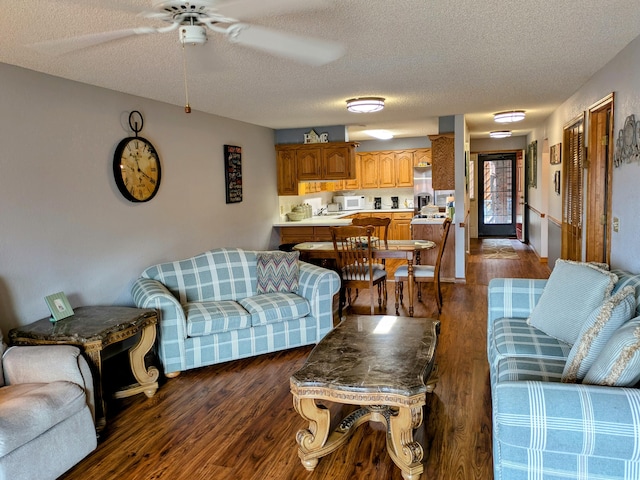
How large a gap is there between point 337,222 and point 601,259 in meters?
3.79

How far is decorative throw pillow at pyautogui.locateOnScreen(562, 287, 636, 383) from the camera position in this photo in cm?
212

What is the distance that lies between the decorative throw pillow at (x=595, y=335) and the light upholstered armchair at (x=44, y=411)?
2.43 meters

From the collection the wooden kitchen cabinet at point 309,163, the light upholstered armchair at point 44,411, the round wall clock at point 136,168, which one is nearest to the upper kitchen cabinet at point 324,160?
the wooden kitchen cabinet at point 309,163

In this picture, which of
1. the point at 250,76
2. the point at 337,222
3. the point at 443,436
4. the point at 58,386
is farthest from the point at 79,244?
the point at 337,222

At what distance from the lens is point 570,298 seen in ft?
9.45

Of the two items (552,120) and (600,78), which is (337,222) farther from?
(600,78)

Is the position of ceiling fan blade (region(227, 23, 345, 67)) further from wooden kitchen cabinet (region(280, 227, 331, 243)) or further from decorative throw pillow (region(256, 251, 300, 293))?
wooden kitchen cabinet (region(280, 227, 331, 243))

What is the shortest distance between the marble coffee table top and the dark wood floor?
43 cm

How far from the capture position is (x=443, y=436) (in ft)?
9.13

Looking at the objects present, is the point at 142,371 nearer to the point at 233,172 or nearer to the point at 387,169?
the point at 233,172

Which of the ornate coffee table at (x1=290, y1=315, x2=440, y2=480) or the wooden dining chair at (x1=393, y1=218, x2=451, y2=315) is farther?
the wooden dining chair at (x1=393, y1=218, x2=451, y2=315)

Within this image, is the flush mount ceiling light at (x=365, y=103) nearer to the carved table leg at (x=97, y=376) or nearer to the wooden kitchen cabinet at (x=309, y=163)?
the wooden kitchen cabinet at (x=309, y=163)

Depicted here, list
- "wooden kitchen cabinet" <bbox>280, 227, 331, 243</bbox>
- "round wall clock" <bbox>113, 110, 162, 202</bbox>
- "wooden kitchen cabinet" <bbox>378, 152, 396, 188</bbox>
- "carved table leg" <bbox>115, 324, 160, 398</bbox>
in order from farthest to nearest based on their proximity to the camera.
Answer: "wooden kitchen cabinet" <bbox>378, 152, 396, 188</bbox>, "wooden kitchen cabinet" <bbox>280, 227, 331, 243</bbox>, "round wall clock" <bbox>113, 110, 162, 202</bbox>, "carved table leg" <bbox>115, 324, 160, 398</bbox>

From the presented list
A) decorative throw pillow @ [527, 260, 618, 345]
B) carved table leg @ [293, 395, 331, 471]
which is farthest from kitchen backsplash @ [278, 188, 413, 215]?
carved table leg @ [293, 395, 331, 471]
